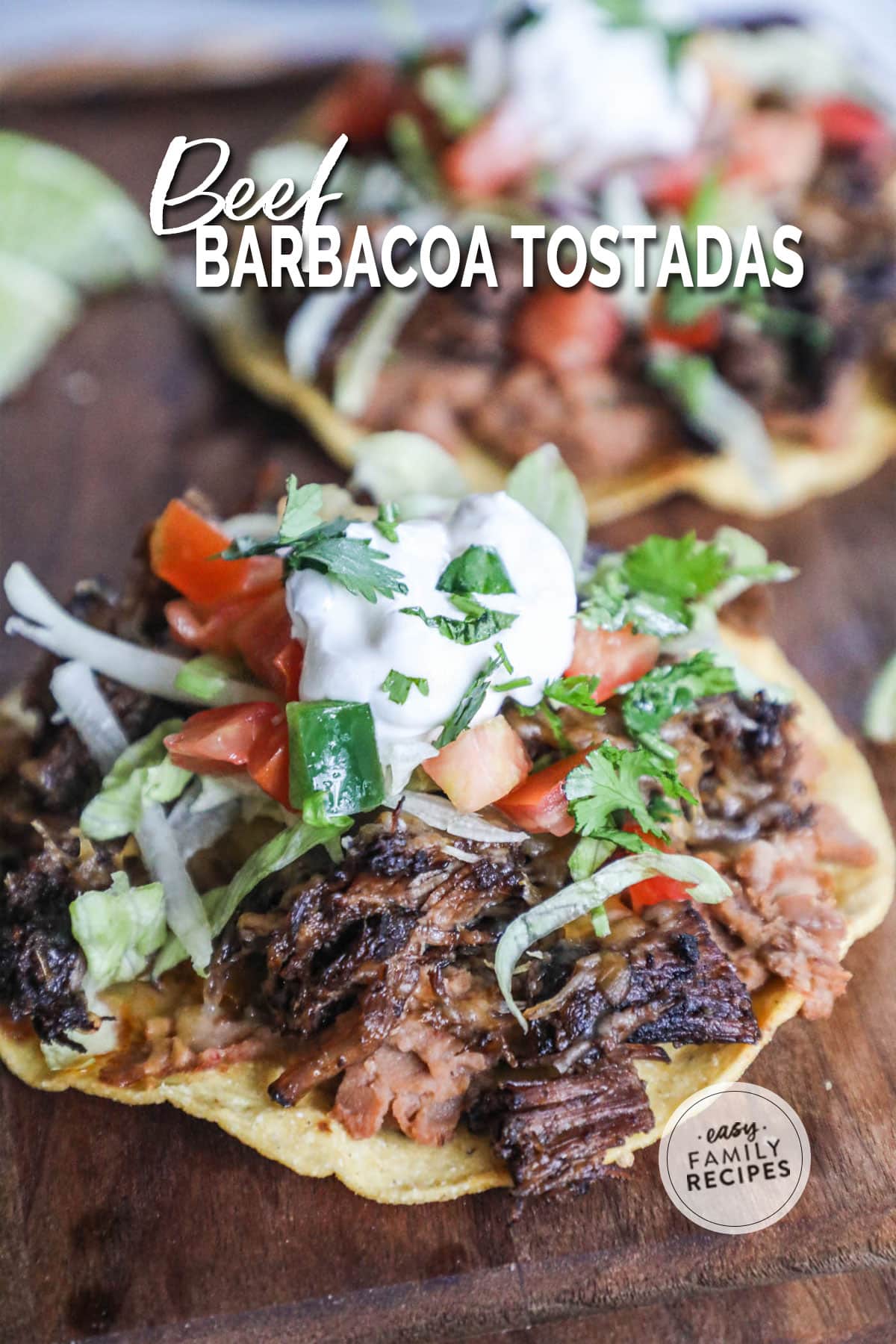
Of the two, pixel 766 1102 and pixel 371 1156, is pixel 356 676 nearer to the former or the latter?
pixel 371 1156

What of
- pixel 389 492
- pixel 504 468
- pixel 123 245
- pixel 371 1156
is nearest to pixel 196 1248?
pixel 371 1156

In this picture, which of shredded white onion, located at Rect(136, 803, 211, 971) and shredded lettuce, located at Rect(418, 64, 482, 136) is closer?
shredded white onion, located at Rect(136, 803, 211, 971)

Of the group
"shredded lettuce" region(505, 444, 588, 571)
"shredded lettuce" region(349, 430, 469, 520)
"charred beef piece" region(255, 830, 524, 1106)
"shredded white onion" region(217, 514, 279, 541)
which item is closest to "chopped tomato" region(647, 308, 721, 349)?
"shredded lettuce" region(349, 430, 469, 520)

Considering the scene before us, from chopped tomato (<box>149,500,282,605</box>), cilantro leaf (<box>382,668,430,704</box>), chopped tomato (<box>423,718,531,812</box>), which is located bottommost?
chopped tomato (<box>423,718,531,812</box>)

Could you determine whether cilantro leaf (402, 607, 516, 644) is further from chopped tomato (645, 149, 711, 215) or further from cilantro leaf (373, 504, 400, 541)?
chopped tomato (645, 149, 711, 215)

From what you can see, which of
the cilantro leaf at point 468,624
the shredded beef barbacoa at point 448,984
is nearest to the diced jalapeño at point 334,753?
the shredded beef barbacoa at point 448,984

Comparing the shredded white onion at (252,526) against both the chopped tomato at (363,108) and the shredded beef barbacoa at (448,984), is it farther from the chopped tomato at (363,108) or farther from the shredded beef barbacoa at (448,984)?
the chopped tomato at (363,108)
